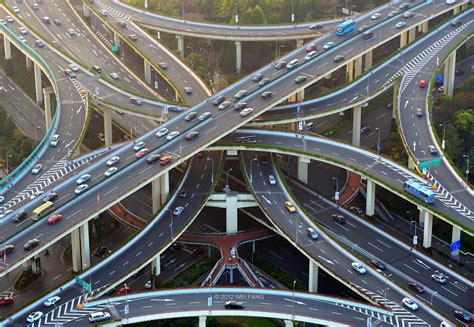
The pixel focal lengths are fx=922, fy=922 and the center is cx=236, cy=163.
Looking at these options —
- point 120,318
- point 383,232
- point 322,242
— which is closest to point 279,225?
point 322,242

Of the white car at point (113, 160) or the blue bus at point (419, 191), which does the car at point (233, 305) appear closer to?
the white car at point (113, 160)

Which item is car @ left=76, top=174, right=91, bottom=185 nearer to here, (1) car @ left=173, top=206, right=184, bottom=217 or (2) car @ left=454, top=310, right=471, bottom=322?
(1) car @ left=173, top=206, right=184, bottom=217

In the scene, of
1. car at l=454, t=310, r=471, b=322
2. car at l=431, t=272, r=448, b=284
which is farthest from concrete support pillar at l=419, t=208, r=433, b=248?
car at l=454, t=310, r=471, b=322

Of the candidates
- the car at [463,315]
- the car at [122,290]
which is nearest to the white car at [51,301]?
the car at [122,290]

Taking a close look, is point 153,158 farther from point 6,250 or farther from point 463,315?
point 463,315

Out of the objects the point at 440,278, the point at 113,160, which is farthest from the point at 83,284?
the point at 440,278
